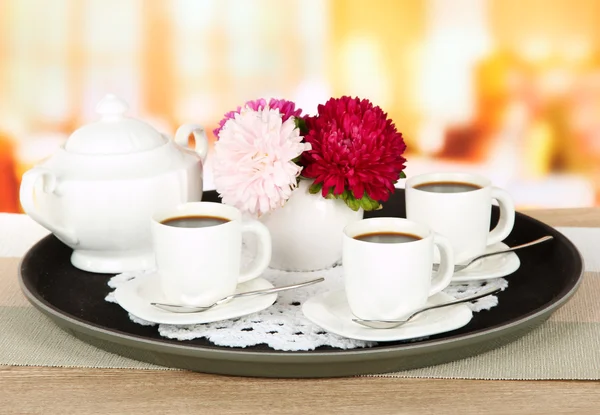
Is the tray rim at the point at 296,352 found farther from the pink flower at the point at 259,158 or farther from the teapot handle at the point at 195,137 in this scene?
the teapot handle at the point at 195,137

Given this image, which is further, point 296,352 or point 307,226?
point 307,226

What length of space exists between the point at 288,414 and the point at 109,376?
0.19 metres

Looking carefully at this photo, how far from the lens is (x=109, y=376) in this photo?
84 centimetres

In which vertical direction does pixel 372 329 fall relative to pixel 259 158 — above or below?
below

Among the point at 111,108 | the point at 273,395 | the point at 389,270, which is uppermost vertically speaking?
the point at 111,108

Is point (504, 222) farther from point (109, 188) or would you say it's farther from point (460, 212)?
point (109, 188)

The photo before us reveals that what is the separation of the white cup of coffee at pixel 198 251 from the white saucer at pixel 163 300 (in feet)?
0.05

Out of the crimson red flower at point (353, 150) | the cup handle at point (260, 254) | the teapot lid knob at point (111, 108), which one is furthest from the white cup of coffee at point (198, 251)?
the teapot lid knob at point (111, 108)

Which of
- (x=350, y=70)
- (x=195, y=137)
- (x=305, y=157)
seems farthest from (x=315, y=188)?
(x=350, y=70)

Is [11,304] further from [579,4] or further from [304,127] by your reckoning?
[579,4]

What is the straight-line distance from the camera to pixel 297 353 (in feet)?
2.62

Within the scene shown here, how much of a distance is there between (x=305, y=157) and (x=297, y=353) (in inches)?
11.8

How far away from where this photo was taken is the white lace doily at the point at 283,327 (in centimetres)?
84

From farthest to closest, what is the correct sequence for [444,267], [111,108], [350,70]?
[350,70] → [111,108] → [444,267]
